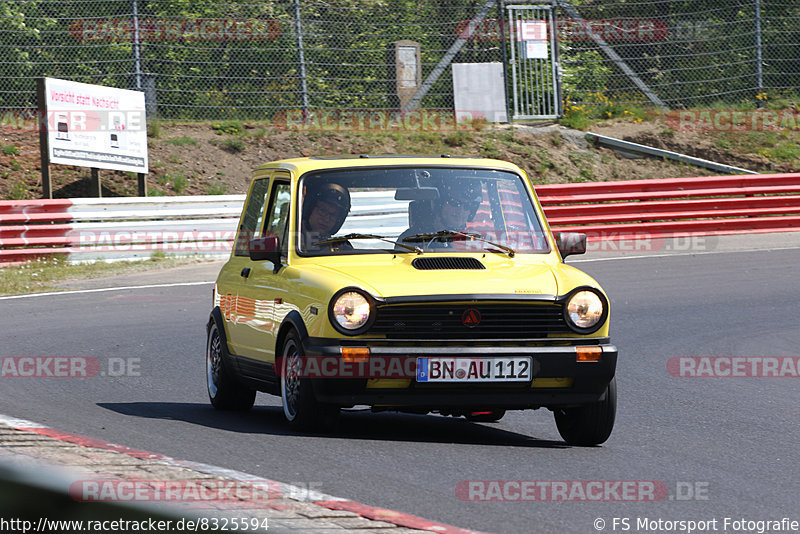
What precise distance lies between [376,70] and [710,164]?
7436mm

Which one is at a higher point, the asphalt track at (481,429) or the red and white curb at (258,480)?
the red and white curb at (258,480)

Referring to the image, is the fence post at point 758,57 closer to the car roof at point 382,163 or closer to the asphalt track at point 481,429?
the asphalt track at point 481,429

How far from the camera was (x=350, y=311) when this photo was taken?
620 centimetres

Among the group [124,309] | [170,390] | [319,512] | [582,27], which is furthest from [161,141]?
[319,512]

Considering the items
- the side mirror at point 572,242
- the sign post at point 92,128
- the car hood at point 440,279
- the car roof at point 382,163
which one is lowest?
the car hood at point 440,279

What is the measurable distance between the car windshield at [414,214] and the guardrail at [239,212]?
1194 cm

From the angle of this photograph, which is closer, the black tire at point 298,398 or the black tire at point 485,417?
the black tire at point 298,398

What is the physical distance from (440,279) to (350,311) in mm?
538

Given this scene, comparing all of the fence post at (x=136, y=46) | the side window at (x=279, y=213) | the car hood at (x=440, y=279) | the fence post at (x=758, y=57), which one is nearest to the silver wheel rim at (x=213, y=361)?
the side window at (x=279, y=213)

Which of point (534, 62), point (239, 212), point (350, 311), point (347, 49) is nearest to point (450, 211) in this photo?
point (350, 311)

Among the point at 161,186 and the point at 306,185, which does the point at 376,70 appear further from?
the point at 306,185

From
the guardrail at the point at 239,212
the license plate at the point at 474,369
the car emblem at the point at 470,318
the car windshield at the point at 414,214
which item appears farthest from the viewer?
the guardrail at the point at 239,212

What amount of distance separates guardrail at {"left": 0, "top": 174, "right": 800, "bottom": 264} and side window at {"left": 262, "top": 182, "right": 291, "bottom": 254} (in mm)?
11296

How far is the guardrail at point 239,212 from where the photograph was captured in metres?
18.3
